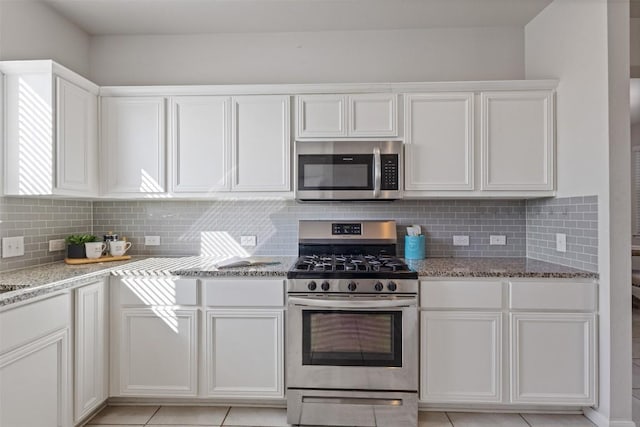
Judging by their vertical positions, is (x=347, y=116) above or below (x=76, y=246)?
above

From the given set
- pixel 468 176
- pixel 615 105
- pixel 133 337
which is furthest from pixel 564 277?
pixel 133 337

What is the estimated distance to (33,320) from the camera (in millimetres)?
1800

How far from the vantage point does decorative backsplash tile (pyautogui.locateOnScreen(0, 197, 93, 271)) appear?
231cm

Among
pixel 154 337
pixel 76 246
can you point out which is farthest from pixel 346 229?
pixel 76 246

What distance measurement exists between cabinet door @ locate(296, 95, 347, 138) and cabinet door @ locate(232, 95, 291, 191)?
108 mm

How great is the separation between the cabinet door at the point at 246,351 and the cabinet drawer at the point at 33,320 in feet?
2.51

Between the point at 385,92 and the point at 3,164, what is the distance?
2.46m

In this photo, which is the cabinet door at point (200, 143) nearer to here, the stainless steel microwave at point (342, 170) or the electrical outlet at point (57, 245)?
the stainless steel microwave at point (342, 170)

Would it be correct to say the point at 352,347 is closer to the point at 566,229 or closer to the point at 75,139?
the point at 566,229

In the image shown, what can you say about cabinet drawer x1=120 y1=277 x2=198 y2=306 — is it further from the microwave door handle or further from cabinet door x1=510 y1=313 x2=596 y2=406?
cabinet door x1=510 y1=313 x2=596 y2=406

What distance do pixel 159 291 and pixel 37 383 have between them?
0.73 metres

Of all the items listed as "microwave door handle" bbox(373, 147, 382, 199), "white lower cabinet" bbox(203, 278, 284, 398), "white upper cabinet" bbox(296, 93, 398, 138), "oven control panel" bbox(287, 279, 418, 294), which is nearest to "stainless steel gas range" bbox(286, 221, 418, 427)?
"oven control panel" bbox(287, 279, 418, 294)

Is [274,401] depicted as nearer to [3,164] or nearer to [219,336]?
[219,336]

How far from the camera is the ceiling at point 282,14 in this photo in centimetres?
265
